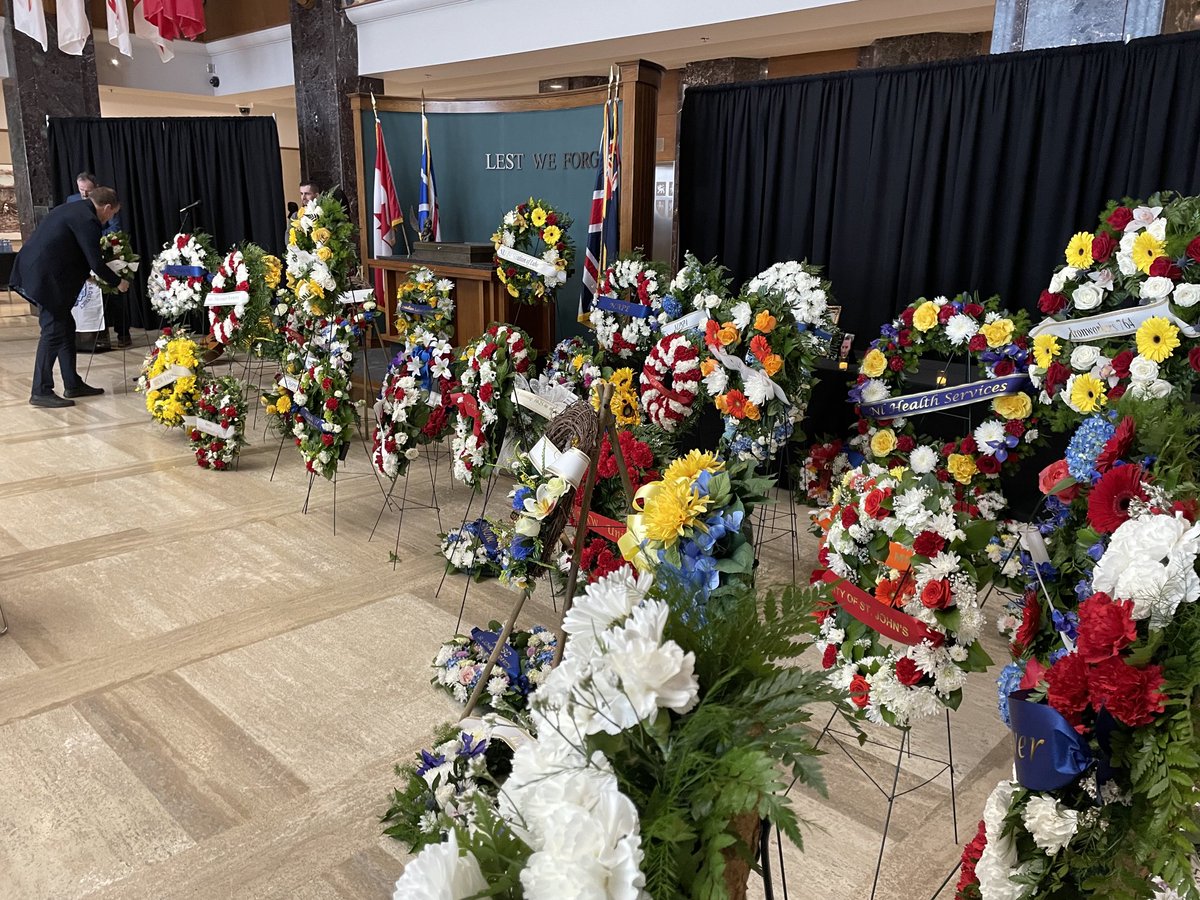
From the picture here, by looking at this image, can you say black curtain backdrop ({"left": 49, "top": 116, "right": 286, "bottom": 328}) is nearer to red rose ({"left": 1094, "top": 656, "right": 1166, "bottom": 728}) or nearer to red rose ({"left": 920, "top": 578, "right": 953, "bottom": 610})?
red rose ({"left": 920, "top": 578, "right": 953, "bottom": 610})

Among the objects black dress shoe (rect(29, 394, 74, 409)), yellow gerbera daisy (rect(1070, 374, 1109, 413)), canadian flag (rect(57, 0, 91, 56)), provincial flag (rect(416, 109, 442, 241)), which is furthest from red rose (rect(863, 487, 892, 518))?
canadian flag (rect(57, 0, 91, 56))

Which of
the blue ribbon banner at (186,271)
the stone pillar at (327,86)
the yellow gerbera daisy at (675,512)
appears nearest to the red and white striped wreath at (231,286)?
the blue ribbon banner at (186,271)

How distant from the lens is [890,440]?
161 inches

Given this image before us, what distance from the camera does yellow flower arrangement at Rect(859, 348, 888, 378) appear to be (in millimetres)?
4012

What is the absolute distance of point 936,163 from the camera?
523 centimetres

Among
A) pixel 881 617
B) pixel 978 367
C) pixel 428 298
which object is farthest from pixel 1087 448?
pixel 428 298

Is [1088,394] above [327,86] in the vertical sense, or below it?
below

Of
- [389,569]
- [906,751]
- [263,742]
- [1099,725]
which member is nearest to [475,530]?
[389,569]

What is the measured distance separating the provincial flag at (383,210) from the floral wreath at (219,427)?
105 inches

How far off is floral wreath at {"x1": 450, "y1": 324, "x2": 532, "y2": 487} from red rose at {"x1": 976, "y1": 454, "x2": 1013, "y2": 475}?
2.00 meters

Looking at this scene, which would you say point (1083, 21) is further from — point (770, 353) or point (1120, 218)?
point (770, 353)

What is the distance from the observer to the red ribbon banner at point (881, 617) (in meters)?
2.01

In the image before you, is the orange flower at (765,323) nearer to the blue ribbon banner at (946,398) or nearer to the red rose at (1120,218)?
the blue ribbon banner at (946,398)

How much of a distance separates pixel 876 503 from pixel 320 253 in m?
4.10
